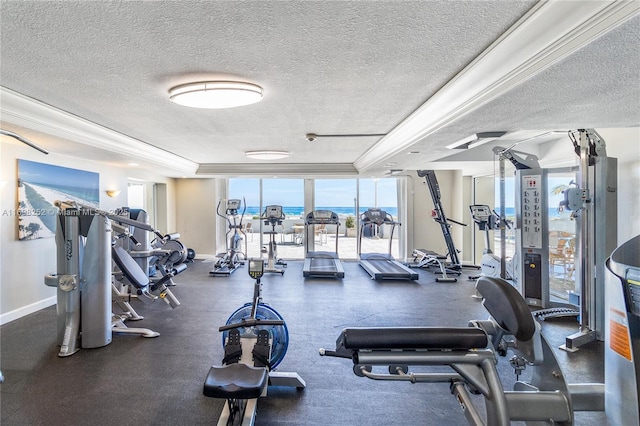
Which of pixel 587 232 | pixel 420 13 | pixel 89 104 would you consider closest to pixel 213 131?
pixel 89 104

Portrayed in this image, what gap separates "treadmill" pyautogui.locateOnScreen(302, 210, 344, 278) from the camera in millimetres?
6086

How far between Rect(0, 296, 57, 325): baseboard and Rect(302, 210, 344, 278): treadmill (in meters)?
4.00

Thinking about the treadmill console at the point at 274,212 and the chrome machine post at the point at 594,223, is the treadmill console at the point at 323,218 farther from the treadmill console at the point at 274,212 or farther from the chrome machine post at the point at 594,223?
the chrome machine post at the point at 594,223

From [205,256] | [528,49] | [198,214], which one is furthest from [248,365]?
[198,214]

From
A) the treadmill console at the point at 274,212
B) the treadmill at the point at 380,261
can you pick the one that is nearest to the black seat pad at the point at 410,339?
the treadmill at the point at 380,261

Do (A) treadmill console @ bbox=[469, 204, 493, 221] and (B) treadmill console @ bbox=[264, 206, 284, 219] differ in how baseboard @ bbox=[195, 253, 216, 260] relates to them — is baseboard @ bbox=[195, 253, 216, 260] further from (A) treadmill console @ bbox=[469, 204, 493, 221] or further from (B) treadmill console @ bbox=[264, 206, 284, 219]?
(A) treadmill console @ bbox=[469, 204, 493, 221]

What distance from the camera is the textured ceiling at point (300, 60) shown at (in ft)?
4.74

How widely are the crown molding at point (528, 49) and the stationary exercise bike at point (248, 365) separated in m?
2.08

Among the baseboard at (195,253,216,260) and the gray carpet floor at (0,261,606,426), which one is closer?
the gray carpet floor at (0,261,606,426)

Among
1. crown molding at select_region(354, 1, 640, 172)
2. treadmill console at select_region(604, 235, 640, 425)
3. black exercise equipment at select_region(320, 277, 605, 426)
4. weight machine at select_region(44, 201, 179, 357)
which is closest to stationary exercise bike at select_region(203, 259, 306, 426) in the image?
black exercise equipment at select_region(320, 277, 605, 426)

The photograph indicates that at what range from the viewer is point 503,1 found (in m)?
1.39

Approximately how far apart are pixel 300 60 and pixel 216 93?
0.73 m

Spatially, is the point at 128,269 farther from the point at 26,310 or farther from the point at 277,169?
the point at 277,169

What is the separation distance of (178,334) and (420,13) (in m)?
3.67
